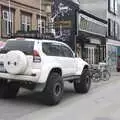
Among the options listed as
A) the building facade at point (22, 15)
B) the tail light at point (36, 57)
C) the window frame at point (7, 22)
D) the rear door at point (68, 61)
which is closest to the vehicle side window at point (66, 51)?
the rear door at point (68, 61)

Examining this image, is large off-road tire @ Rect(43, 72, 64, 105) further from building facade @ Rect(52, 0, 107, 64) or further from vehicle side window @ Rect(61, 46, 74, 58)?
building facade @ Rect(52, 0, 107, 64)

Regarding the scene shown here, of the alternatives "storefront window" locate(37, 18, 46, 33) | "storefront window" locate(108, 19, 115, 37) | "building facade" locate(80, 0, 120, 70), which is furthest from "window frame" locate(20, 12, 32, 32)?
"storefront window" locate(108, 19, 115, 37)

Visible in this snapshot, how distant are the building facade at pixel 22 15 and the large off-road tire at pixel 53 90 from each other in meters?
9.62

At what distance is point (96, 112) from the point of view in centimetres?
1073

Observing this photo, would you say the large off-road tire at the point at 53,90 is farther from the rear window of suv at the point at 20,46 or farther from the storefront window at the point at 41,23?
the storefront window at the point at 41,23

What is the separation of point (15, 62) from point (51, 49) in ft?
5.11

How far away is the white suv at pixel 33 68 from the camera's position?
11562 millimetres

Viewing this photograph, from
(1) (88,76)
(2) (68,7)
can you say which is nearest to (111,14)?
(2) (68,7)

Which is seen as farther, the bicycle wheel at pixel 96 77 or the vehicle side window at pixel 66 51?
the bicycle wheel at pixel 96 77

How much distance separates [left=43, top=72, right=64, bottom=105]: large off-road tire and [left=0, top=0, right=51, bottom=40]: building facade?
962cm

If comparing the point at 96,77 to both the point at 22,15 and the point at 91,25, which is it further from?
the point at 91,25

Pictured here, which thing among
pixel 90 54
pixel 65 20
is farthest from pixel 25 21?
pixel 90 54

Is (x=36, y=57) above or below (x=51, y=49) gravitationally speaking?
below

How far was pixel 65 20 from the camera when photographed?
30.9 metres
